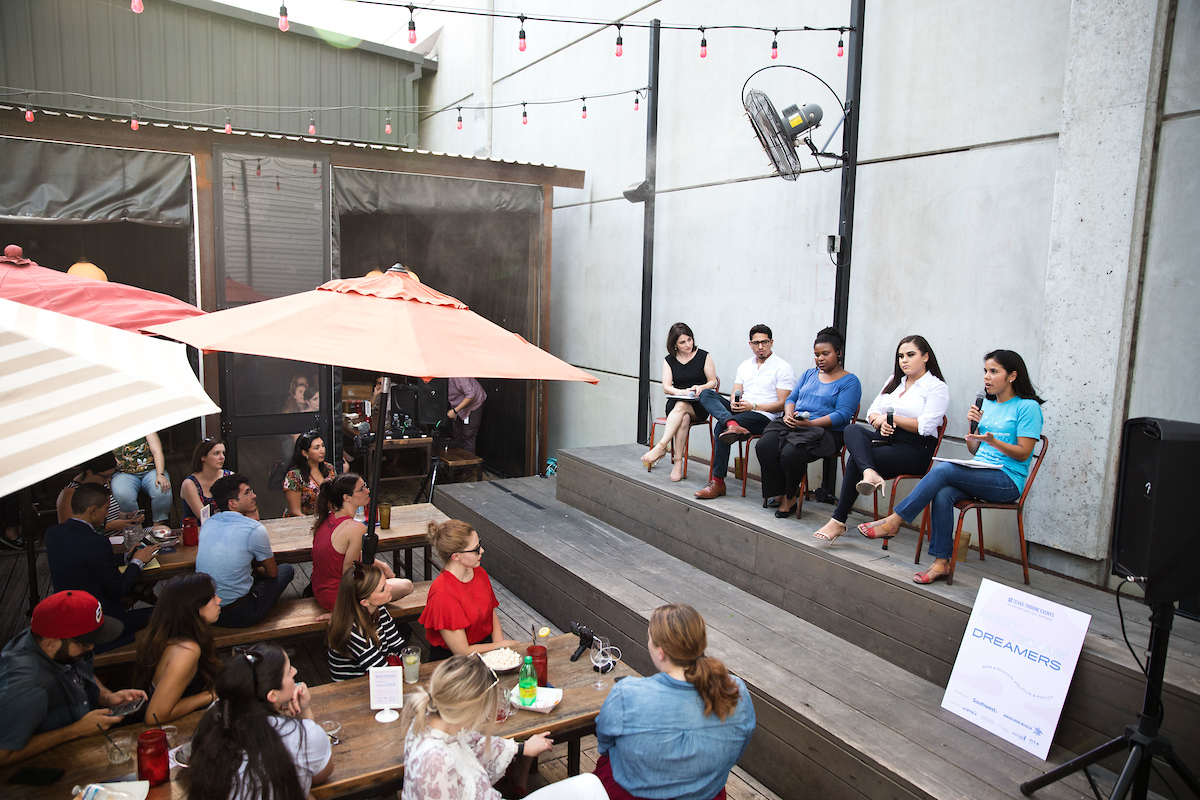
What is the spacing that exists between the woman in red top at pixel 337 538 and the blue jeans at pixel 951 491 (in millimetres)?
2912

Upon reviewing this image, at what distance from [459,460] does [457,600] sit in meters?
5.10

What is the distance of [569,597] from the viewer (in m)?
4.97

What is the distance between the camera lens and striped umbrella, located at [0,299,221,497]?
5.18ft

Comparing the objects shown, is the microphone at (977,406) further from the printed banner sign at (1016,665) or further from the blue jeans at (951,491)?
the printed banner sign at (1016,665)

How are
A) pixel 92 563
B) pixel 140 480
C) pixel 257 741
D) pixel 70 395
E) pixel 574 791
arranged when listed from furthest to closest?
pixel 140 480 → pixel 92 563 → pixel 574 791 → pixel 257 741 → pixel 70 395

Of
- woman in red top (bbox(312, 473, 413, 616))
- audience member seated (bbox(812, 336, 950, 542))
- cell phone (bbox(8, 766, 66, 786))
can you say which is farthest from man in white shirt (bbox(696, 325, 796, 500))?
cell phone (bbox(8, 766, 66, 786))

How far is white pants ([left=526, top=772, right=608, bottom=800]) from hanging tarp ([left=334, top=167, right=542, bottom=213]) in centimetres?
617

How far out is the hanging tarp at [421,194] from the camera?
719 cm

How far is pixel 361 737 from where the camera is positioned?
102 inches

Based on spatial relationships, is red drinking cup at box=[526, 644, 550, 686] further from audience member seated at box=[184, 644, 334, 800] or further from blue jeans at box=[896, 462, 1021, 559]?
blue jeans at box=[896, 462, 1021, 559]

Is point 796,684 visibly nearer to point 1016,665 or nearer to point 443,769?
point 1016,665

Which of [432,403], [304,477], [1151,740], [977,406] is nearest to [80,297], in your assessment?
[304,477]

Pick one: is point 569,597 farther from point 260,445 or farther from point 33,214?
point 33,214

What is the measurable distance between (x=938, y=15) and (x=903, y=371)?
2351 millimetres
